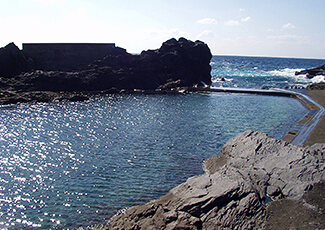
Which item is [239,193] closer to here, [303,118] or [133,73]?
[303,118]

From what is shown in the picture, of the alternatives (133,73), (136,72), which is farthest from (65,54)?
A: (136,72)

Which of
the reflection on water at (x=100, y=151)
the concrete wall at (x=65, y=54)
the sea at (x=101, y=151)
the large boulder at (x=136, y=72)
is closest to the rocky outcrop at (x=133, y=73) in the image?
the large boulder at (x=136, y=72)

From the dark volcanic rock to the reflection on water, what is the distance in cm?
2443

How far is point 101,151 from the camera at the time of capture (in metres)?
26.5

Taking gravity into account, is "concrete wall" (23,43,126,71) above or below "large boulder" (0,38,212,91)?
above

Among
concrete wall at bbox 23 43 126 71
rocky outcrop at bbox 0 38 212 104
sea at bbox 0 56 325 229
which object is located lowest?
sea at bbox 0 56 325 229

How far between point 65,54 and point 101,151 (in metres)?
65.2

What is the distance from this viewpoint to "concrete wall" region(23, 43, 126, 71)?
78.6 m

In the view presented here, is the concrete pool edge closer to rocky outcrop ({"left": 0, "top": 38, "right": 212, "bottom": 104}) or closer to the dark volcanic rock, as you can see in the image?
rocky outcrop ({"left": 0, "top": 38, "right": 212, "bottom": 104})

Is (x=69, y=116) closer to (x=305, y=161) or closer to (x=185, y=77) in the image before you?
(x=305, y=161)

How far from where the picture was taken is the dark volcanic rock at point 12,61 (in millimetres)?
68550

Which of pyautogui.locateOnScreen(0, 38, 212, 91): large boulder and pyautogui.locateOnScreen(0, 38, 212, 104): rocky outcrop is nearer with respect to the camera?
pyautogui.locateOnScreen(0, 38, 212, 104): rocky outcrop

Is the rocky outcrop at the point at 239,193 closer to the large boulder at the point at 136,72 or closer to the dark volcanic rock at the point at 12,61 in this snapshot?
the large boulder at the point at 136,72

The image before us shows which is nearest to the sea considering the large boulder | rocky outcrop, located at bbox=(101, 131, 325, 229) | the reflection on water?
the reflection on water
